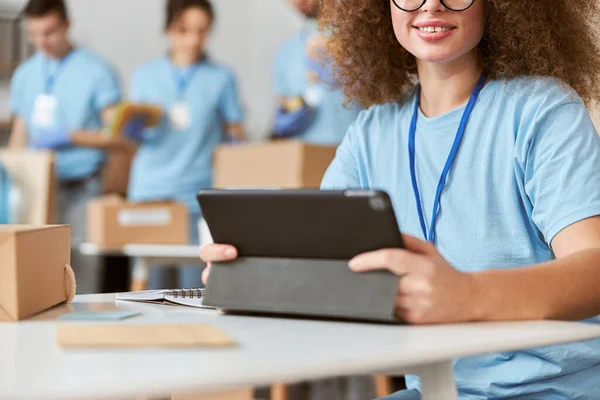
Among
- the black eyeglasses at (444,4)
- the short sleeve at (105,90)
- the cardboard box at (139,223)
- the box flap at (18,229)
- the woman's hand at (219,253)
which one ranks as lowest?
the cardboard box at (139,223)

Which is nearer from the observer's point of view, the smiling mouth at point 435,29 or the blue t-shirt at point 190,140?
the smiling mouth at point 435,29

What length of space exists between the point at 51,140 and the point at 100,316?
375 centimetres

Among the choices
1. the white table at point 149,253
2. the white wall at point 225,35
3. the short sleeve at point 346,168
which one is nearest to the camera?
the short sleeve at point 346,168

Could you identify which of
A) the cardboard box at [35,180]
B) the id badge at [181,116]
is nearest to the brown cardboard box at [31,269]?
the cardboard box at [35,180]

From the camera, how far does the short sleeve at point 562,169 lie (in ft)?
3.15

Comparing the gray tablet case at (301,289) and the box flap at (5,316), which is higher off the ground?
the gray tablet case at (301,289)

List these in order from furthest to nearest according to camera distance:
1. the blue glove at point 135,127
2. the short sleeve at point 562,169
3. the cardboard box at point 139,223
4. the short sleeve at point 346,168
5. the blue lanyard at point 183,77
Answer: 1. the blue lanyard at point 183,77
2. the blue glove at point 135,127
3. the cardboard box at point 139,223
4. the short sleeve at point 346,168
5. the short sleeve at point 562,169

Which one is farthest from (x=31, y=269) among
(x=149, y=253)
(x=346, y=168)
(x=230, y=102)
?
(x=230, y=102)

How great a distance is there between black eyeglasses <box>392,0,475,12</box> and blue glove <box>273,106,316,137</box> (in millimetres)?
2296

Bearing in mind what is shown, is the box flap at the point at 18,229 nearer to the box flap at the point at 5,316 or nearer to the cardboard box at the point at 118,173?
the box flap at the point at 5,316

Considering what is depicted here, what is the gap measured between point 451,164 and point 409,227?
→ 106 mm

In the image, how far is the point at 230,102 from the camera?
13.8ft

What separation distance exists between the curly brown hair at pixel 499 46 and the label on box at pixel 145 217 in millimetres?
1957

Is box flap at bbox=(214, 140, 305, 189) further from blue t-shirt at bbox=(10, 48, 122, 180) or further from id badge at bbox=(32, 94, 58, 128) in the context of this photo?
id badge at bbox=(32, 94, 58, 128)
